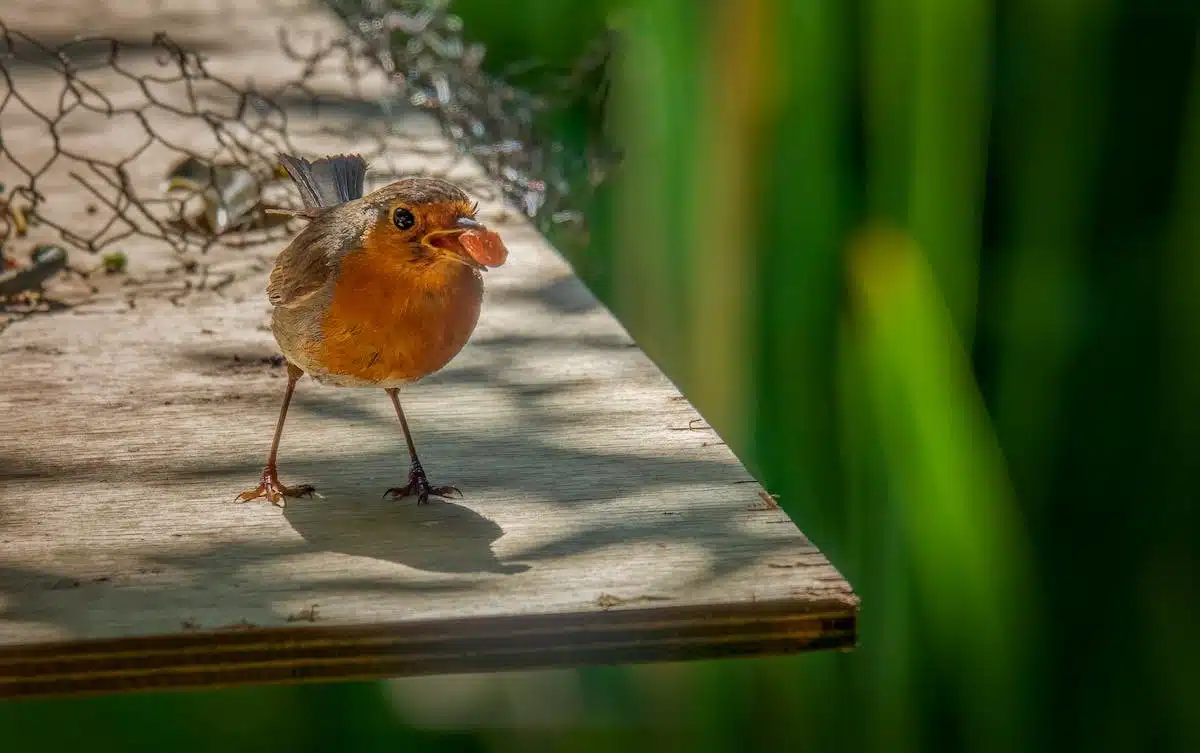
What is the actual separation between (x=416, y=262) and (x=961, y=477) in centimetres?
78

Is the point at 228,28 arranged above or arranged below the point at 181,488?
above

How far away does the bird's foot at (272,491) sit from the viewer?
53.1 inches

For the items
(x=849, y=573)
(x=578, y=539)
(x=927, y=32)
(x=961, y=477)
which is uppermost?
(x=927, y=32)

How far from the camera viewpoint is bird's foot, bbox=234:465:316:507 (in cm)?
135

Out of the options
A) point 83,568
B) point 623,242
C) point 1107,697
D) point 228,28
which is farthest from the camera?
point 228,28

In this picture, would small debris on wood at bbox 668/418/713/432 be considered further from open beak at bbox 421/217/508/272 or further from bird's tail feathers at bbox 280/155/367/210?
bird's tail feathers at bbox 280/155/367/210

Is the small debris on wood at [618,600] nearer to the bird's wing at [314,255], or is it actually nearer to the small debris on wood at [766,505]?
the small debris on wood at [766,505]

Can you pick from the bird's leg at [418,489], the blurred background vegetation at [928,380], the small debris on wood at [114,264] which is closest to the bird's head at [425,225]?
the bird's leg at [418,489]

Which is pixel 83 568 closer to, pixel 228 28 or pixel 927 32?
pixel 927 32

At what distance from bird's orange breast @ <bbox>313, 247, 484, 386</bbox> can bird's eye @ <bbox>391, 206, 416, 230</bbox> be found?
0.10 ft

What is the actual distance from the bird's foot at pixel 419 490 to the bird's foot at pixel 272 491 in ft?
0.27

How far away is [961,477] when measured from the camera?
1771 millimetres

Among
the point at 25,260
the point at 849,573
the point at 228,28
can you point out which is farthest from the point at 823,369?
the point at 228,28

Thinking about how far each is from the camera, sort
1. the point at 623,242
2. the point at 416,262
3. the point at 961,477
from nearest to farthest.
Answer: the point at 416,262, the point at 961,477, the point at 623,242
